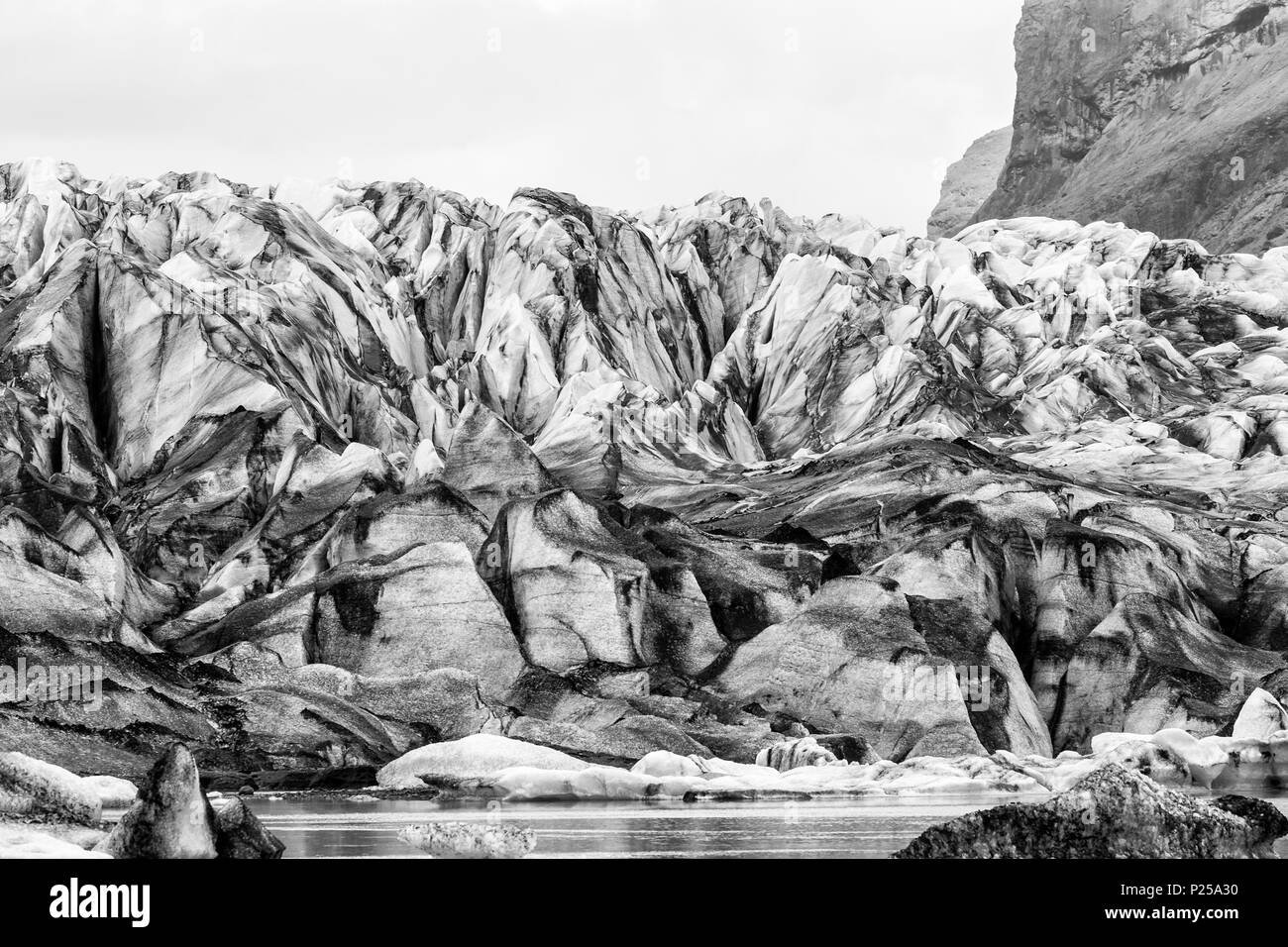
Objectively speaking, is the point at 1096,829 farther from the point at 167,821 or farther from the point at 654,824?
the point at 167,821

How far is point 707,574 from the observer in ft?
188

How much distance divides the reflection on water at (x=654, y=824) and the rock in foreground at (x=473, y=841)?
0.25 m

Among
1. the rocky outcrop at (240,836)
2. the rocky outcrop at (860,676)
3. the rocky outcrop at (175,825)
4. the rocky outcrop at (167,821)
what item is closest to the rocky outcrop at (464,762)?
the rocky outcrop at (860,676)

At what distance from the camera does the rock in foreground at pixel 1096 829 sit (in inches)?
889

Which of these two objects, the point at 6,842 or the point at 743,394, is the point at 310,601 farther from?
the point at 743,394

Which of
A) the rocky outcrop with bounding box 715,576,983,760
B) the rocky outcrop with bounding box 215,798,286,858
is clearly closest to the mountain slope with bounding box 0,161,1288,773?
the rocky outcrop with bounding box 715,576,983,760

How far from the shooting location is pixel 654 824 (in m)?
30.0

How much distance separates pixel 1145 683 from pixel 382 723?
865 inches

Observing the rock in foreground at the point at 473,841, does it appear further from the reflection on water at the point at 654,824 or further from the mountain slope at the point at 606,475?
the mountain slope at the point at 606,475

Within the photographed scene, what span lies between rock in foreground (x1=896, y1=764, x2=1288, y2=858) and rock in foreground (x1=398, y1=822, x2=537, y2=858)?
5.17 meters

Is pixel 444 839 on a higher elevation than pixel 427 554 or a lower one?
lower

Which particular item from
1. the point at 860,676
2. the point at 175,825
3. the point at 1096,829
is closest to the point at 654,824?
the point at 1096,829
